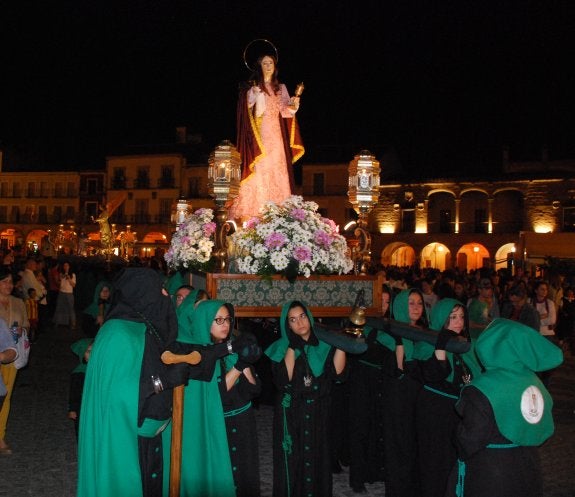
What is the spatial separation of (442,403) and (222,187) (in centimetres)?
295

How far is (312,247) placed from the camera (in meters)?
6.17

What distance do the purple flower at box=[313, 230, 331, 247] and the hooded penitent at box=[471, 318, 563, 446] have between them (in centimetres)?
279

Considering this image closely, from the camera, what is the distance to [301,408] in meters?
5.02

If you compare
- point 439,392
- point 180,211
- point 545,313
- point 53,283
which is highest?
point 180,211

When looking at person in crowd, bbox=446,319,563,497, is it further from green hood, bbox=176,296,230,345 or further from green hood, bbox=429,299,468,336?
green hood, bbox=176,296,230,345

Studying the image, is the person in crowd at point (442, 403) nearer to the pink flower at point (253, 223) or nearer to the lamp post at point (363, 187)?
the lamp post at point (363, 187)

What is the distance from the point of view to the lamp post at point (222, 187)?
6.41 m

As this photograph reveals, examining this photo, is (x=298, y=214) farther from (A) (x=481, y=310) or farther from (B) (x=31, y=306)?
(B) (x=31, y=306)

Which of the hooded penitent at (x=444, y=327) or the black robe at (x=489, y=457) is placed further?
the hooded penitent at (x=444, y=327)

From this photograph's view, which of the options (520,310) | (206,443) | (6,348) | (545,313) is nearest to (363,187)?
(206,443)

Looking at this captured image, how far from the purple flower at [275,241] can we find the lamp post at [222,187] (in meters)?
0.56

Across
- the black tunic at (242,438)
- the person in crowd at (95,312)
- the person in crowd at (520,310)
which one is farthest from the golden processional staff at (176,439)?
the person in crowd at (520,310)

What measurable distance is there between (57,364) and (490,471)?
10861 mm

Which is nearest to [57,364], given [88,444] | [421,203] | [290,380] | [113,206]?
[290,380]
